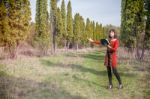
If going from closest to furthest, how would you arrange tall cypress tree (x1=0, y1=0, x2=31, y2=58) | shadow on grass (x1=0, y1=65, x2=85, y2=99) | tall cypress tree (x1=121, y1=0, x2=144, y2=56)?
1. shadow on grass (x1=0, y1=65, x2=85, y2=99)
2. tall cypress tree (x1=0, y1=0, x2=31, y2=58)
3. tall cypress tree (x1=121, y1=0, x2=144, y2=56)

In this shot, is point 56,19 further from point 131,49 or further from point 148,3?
point 148,3

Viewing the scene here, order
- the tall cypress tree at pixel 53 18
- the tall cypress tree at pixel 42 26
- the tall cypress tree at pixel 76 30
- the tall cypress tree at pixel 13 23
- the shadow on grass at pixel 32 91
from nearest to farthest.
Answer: the shadow on grass at pixel 32 91
the tall cypress tree at pixel 13 23
the tall cypress tree at pixel 42 26
the tall cypress tree at pixel 53 18
the tall cypress tree at pixel 76 30

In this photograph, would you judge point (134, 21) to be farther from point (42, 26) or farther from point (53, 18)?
point (53, 18)

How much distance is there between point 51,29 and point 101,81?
42803mm

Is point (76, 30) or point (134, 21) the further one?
point (76, 30)

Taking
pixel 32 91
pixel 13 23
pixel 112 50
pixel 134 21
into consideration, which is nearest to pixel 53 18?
pixel 134 21

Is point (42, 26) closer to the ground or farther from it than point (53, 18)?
closer to the ground

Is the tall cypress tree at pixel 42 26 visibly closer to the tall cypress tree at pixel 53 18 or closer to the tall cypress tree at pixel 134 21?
the tall cypress tree at pixel 53 18

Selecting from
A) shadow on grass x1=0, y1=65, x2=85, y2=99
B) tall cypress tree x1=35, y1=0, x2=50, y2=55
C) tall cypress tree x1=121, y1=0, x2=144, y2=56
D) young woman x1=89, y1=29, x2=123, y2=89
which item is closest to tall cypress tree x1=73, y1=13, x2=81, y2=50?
tall cypress tree x1=35, y1=0, x2=50, y2=55

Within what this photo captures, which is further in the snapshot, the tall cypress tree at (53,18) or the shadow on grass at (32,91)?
the tall cypress tree at (53,18)

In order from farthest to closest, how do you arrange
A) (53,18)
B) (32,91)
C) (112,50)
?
(53,18) → (112,50) → (32,91)

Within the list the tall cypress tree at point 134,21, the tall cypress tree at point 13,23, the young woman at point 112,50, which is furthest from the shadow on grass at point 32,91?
the tall cypress tree at point 134,21

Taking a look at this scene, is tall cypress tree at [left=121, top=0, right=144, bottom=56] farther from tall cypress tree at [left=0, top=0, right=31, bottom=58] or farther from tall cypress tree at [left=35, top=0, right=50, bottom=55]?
tall cypress tree at [left=35, top=0, right=50, bottom=55]

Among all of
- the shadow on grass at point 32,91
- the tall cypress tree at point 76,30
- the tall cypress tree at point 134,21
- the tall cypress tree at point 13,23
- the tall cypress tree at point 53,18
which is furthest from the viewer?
the tall cypress tree at point 76,30
